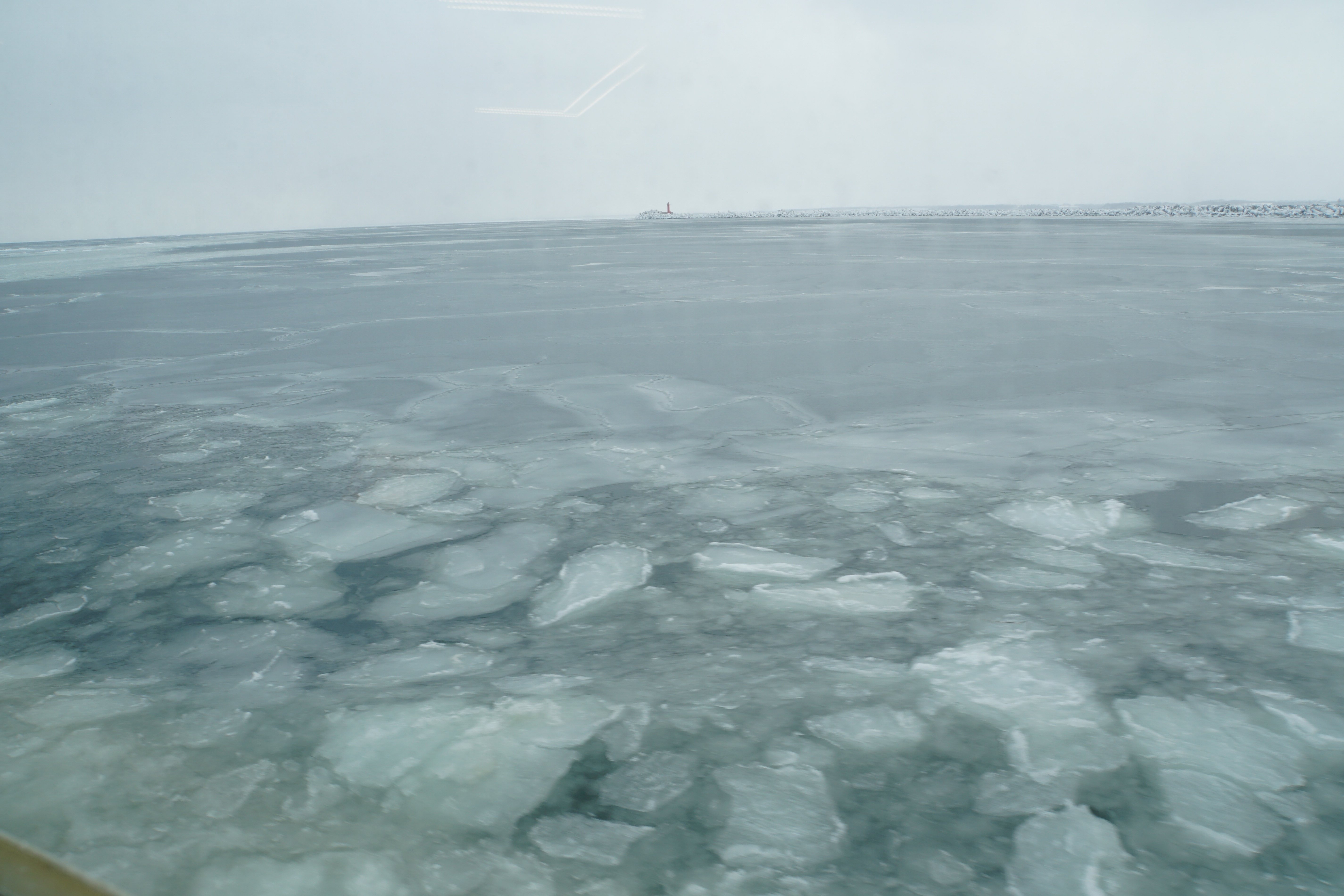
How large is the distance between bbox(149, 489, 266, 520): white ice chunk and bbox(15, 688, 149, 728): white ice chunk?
1.02 metres

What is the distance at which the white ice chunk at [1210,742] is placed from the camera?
1420mm

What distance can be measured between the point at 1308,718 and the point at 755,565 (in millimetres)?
1160

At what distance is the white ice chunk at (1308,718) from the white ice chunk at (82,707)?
6.67ft

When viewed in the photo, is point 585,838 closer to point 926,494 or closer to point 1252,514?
point 926,494

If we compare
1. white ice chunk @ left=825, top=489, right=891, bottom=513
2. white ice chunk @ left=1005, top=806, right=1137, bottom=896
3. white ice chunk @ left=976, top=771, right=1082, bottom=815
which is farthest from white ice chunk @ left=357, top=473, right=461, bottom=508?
white ice chunk @ left=1005, top=806, right=1137, bottom=896

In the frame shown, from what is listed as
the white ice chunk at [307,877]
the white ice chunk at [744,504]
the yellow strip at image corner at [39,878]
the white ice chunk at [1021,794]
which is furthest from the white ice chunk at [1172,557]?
the yellow strip at image corner at [39,878]

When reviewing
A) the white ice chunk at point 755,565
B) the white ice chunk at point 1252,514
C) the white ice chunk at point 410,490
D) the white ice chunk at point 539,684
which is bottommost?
the white ice chunk at point 539,684

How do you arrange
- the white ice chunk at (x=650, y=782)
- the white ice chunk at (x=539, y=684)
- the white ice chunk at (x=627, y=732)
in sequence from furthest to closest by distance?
1. the white ice chunk at (x=539, y=684)
2. the white ice chunk at (x=627, y=732)
3. the white ice chunk at (x=650, y=782)

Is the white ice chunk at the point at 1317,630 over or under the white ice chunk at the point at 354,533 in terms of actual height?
under

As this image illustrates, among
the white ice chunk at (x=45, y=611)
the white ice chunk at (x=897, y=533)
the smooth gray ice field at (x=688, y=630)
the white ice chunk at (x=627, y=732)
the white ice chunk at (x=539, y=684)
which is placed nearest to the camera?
the smooth gray ice field at (x=688, y=630)

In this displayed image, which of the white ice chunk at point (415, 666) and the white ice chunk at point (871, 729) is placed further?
the white ice chunk at point (415, 666)

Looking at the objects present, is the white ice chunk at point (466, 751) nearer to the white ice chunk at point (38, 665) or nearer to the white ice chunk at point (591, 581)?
the white ice chunk at point (591, 581)

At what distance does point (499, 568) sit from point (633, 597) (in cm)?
41

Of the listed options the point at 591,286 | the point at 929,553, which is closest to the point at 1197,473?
the point at 929,553
